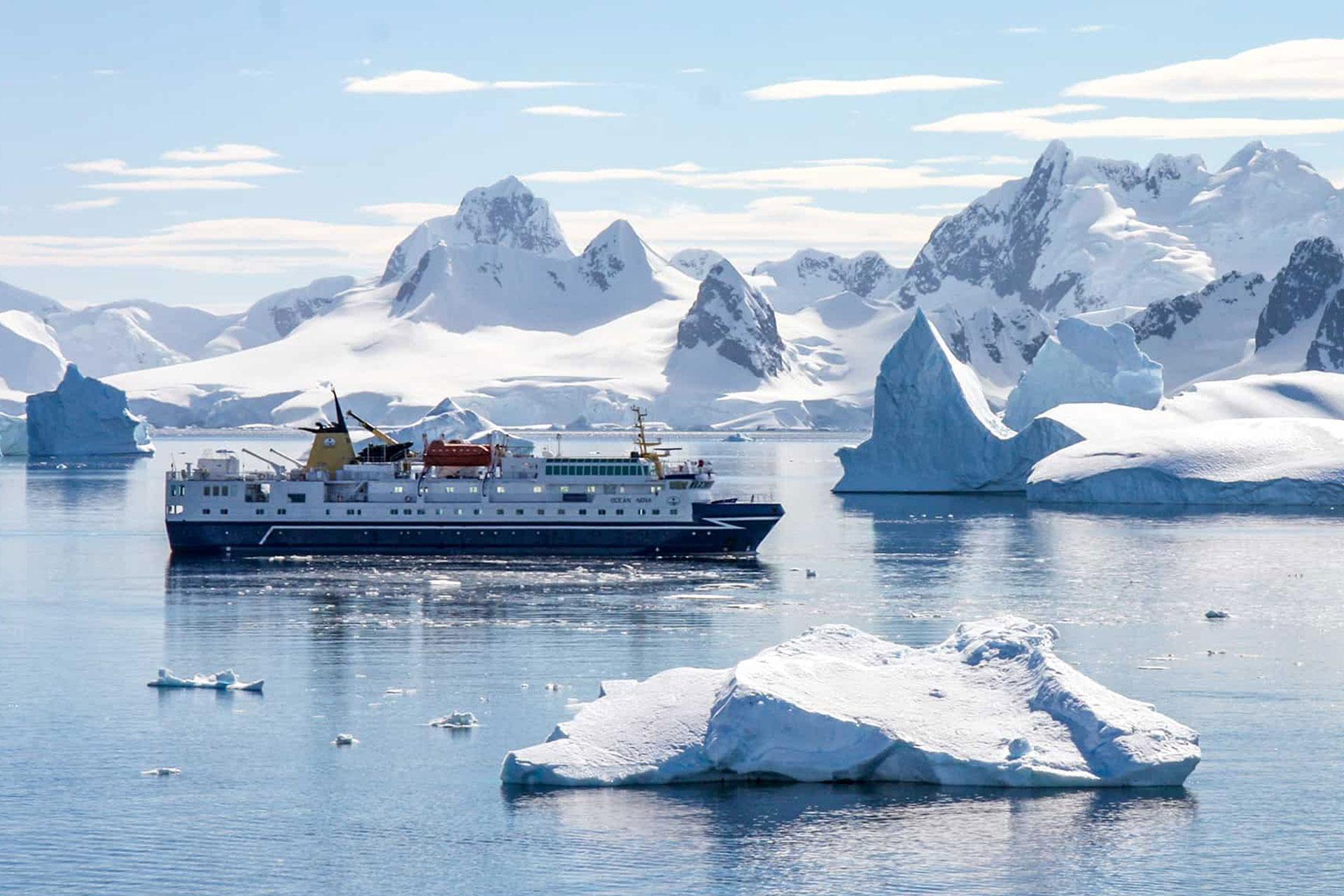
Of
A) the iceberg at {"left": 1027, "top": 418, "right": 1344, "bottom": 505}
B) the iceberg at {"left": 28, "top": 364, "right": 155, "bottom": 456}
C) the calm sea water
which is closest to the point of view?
the calm sea water

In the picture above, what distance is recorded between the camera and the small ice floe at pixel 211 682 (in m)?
45.2

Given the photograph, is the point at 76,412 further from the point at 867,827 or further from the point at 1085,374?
the point at 867,827

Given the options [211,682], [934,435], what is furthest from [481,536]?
[934,435]

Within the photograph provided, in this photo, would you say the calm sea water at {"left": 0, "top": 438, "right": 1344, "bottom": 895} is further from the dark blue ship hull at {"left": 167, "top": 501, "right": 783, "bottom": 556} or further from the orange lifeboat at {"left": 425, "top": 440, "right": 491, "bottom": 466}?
the orange lifeboat at {"left": 425, "top": 440, "right": 491, "bottom": 466}

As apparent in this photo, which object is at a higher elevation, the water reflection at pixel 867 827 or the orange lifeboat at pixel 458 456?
the orange lifeboat at pixel 458 456

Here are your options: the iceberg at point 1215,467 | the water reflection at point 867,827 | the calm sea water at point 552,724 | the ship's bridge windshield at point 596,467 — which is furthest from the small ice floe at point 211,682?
the iceberg at point 1215,467

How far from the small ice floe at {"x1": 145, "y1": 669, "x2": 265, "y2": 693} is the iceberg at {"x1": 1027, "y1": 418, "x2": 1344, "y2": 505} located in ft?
258

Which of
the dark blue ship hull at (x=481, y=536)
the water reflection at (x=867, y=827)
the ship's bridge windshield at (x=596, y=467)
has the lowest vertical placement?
the water reflection at (x=867, y=827)

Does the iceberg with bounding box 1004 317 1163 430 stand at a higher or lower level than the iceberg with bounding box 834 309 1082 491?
higher

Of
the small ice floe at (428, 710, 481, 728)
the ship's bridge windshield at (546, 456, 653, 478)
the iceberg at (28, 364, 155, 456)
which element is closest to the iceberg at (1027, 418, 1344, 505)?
the ship's bridge windshield at (546, 456, 653, 478)

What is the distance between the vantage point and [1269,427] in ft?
379

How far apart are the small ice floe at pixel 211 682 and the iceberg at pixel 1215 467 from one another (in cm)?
7867

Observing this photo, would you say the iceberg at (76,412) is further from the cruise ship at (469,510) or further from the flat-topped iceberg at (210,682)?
the flat-topped iceberg at (210,682)

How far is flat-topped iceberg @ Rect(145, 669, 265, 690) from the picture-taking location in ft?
148
